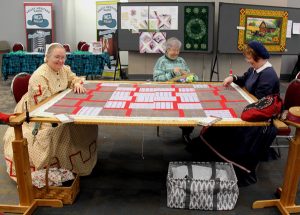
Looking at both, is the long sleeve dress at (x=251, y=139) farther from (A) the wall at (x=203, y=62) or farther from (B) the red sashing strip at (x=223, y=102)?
(A) the wall at (x=203, y=62)

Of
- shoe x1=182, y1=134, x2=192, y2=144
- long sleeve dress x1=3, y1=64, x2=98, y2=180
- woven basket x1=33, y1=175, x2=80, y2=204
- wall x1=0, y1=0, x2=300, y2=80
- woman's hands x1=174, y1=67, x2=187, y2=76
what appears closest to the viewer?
woven basket x1=33, y1=175, x2=80, y2=204

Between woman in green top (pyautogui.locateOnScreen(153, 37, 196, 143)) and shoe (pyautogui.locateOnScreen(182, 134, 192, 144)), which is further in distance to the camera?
shoe (pyautogui.locateOnScreen(182, 134, 192, 144))

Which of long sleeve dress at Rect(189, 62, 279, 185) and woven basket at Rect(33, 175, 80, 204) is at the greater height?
long sleeve dress at Rect(189, 62, 279, 185)

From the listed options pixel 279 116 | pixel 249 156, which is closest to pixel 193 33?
pixel 249 156

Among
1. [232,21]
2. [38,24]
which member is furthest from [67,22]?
[232,21]

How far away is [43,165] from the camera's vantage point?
2609 millimetres

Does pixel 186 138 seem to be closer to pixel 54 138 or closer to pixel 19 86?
pixel 54 138

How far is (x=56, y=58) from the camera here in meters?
2.67

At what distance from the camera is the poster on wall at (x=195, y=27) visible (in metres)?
5.69

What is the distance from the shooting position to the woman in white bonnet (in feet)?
8.48

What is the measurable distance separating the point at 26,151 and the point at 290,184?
5.93ft

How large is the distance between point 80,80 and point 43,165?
32.8 inches

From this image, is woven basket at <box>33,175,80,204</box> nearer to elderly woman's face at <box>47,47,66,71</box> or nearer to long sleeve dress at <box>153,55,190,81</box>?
elderly woman's face at <box>47,47,66,71</box>

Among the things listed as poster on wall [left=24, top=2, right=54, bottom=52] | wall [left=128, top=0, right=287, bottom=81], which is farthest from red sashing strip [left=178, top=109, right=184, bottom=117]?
poster on wall [left=24, top=2, right=54, bottom=52]
